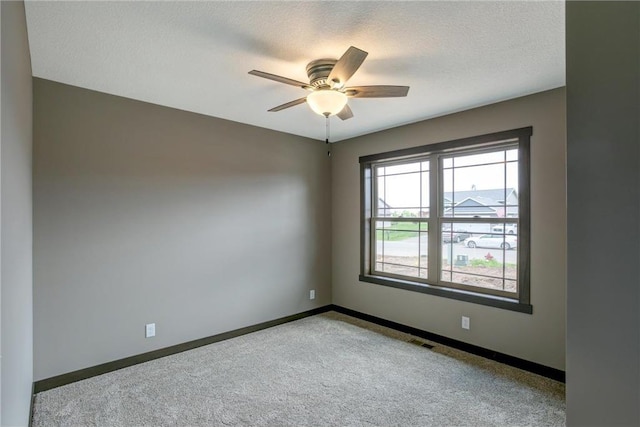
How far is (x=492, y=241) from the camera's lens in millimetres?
3369

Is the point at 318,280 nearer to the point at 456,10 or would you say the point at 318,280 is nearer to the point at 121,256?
the point at 121,256

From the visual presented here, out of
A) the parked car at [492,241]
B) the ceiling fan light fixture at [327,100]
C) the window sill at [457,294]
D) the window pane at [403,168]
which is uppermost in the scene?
the ceiling fan light fixture at [327,100]

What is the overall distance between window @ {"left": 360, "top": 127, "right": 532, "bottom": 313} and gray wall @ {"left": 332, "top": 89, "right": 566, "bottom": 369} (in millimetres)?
85

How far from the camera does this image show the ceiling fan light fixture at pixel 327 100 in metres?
2.30

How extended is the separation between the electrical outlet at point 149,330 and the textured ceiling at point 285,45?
7.00ft

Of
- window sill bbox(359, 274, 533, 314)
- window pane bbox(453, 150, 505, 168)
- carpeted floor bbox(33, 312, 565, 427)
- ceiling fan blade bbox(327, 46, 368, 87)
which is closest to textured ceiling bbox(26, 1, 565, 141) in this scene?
ceiling fan blade bbox(327, 46, 368, 87)

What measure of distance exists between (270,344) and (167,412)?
1.34 metres

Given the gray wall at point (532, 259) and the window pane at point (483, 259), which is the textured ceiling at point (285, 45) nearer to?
the gray wall at point (532, 259)

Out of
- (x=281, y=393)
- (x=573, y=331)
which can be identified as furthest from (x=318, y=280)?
(x=573, y=331)

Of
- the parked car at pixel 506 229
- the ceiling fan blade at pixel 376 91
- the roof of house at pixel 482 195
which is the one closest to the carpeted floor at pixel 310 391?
the parked car at pixel 506 229

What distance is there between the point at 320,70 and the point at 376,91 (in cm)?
42

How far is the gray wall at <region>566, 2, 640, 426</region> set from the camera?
67cm

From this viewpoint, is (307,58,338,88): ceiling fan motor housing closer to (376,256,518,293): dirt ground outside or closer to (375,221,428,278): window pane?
(375,221,428,278): window pane

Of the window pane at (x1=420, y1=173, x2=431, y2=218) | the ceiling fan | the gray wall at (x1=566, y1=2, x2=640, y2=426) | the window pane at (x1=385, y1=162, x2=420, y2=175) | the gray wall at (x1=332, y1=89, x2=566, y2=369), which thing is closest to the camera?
the gray wall at (x1=566, y1=2, x2=640, y2=426)
